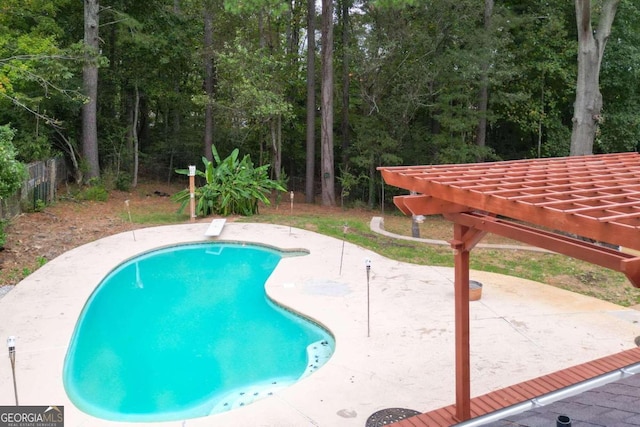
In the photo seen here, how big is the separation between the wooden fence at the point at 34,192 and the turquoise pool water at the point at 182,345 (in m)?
3.28

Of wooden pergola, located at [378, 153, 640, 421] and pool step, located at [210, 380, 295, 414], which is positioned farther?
pool step, located at [210, 380, 295, 414]

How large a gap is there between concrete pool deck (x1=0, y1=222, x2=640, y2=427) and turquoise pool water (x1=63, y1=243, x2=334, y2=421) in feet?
0.89

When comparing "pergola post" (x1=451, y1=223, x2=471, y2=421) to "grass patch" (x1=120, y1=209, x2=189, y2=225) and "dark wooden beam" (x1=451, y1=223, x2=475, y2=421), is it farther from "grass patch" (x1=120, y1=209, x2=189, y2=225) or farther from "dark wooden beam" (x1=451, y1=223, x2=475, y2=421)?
"grass patch" (x1=120, y1=209, x2=189, y2=225)

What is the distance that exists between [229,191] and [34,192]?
4533 millimetres

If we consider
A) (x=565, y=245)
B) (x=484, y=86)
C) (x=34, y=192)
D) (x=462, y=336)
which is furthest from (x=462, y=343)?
(x=484, y=86)

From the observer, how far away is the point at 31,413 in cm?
452

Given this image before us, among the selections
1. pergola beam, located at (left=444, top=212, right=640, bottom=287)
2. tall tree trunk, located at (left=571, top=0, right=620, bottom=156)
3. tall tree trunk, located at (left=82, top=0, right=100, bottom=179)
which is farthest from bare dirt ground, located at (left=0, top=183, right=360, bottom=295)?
pergola beam, located at (left=444, top=212, right=640, bottom=287)

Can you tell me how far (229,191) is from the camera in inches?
516

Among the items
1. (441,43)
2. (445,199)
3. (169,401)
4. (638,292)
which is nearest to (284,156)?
(441,43)

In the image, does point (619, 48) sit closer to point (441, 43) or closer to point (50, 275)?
point (441, 43)

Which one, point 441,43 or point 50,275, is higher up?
point 441,43

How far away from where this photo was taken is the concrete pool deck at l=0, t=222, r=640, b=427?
477 centimetres

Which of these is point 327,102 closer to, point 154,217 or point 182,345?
point 154,217

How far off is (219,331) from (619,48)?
15.2 metres
